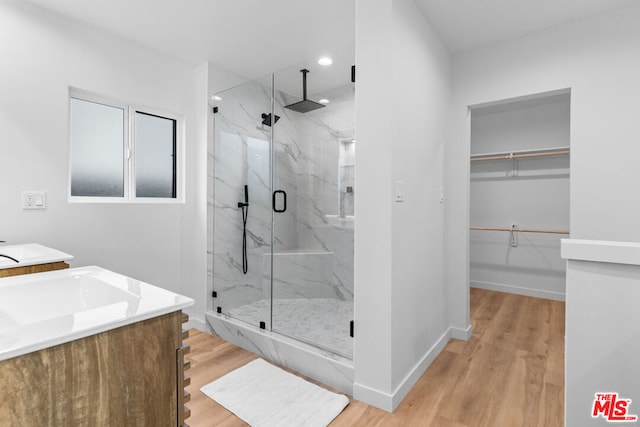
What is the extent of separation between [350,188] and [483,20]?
1.55m

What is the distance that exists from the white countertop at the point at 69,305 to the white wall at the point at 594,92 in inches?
107

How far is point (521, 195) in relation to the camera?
4184 mm

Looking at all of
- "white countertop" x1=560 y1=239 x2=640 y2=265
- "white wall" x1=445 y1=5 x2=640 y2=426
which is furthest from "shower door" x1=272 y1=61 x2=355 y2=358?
"white countertop" x1=560 y1=239 x2=640 y2=265

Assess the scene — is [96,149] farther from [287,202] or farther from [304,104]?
[304,104]

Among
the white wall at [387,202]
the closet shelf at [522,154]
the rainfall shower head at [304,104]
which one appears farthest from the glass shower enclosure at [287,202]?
the closet shelf at [522,154]

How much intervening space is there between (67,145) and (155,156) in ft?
2.42

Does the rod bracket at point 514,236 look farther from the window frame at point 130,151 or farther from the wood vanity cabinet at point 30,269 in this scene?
the wood vanity cabinet at point 30,269

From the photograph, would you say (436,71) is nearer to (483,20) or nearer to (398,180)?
(483,20)

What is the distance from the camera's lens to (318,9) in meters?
2.28

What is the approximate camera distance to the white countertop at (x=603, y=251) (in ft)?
3.53

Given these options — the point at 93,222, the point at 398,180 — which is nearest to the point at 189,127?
the point at 93,222

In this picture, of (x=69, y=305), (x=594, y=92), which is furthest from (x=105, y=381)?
(x=594, y=92)

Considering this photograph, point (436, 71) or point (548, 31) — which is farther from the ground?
point (548, 31)

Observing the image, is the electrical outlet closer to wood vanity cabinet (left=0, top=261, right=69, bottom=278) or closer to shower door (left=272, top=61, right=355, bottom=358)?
wood vanity cabinet (left=0, top=261, right=69, bottom=278)
